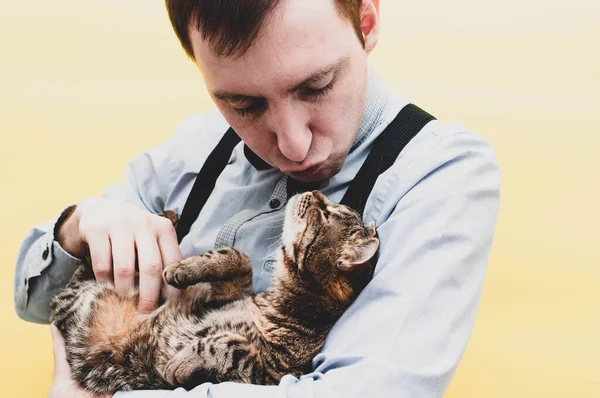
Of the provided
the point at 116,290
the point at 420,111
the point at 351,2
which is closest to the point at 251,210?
the point at 116,290

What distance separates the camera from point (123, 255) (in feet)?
5.10

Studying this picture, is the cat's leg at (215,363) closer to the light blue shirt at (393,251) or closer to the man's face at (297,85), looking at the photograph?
the light blue shirt at (393,251)

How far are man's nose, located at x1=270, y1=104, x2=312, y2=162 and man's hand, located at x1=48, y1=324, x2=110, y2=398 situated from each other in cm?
74

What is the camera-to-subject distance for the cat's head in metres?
1.46

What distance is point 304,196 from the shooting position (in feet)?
5.23

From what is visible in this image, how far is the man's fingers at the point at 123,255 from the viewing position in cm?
155

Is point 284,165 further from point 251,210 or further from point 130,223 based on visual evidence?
point 130,223

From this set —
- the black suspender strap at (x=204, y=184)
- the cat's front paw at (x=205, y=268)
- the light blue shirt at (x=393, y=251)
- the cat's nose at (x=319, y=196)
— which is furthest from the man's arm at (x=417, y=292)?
the black suspender strap at (x=204, y=184)

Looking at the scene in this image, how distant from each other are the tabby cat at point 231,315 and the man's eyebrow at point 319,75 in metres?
0.37

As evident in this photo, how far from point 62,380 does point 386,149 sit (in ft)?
3.26

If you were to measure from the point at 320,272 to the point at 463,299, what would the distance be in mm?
403

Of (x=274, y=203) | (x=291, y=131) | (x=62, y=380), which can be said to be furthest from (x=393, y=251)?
(x=62, y=380)

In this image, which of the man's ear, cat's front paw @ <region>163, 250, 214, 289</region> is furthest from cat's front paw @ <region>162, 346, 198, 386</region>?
the man's ear

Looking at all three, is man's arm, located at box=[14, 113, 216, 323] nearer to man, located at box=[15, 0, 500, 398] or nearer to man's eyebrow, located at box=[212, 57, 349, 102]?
man, located at box=[15, 0, 500, 398]
